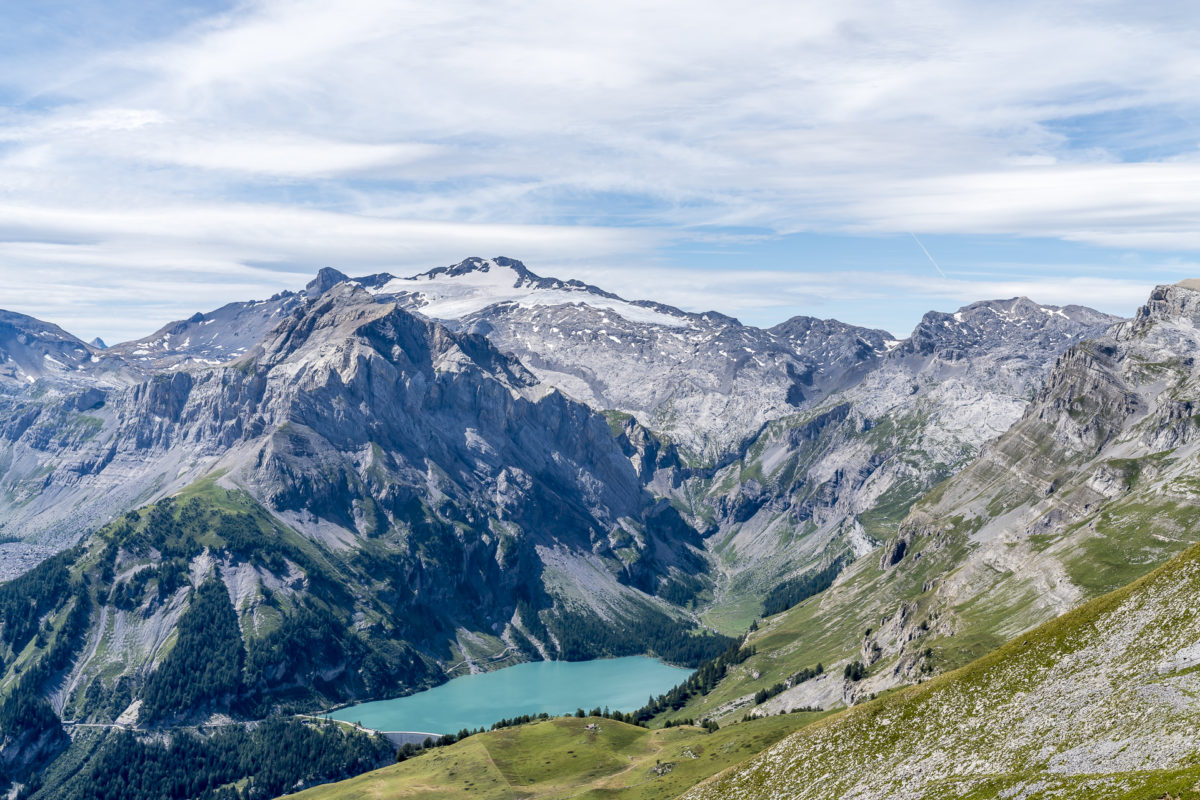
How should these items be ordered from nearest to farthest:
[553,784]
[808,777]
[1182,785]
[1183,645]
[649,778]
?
[1182,785]
[1183,645]
[808,777]
[649,778]
[553,784]

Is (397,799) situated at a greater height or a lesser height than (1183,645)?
lesser

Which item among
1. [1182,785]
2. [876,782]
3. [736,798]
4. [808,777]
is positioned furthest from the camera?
[736,798]

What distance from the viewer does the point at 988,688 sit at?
91.6 m

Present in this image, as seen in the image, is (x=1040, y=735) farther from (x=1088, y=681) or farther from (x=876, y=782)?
(x=876, y=782)

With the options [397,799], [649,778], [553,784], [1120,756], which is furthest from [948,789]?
[397,799]

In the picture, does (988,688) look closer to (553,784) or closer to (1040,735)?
(1040,735)

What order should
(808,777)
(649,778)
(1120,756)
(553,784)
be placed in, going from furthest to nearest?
(553,784) < (649,778) < (808,777) < (1120,756)

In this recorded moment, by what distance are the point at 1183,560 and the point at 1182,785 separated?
3646 centimetres

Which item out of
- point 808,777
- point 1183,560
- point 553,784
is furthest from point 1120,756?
point 553,784

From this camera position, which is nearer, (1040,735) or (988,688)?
(1040,735)

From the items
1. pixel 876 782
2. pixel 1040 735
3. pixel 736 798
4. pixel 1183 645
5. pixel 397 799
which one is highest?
pixel 1183 645

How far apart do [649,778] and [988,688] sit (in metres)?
105

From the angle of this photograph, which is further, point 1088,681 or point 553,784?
point 553,784

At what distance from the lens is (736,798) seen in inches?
4210
